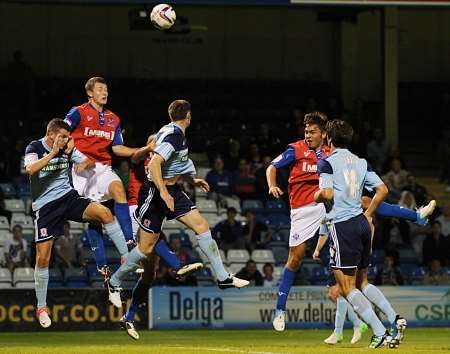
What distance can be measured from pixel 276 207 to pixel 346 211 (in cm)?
1316

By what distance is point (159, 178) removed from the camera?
14.7 metres

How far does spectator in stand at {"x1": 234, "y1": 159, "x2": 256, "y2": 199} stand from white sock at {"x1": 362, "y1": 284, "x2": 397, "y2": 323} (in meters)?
12.5

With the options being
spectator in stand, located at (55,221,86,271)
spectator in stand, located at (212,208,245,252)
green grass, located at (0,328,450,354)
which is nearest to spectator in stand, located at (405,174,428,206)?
spectator in stand, located at (212,208,245,252)

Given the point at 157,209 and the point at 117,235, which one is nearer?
the point at 157,209

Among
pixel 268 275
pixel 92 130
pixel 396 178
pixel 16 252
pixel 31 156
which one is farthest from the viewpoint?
pixel 396 178

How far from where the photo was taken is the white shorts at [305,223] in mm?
16688

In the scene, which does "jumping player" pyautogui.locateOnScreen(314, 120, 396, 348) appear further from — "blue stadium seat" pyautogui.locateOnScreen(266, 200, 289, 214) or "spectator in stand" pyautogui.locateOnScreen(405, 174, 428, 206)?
"blue stadium seat" pyautogui.locateOnScreen(266, 200, 289, 214)

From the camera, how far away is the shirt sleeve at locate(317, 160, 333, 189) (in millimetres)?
13406

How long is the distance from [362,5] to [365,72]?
783 cm

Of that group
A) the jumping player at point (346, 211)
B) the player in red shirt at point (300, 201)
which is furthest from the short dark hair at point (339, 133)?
the player in red shirt at point (300, 201)

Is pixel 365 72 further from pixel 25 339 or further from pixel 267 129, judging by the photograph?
pixel 25 339

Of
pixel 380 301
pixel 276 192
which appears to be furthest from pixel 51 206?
pixel 380 301

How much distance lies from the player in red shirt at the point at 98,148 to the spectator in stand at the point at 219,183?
9.78 metres

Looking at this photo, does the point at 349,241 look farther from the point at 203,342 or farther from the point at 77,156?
the point at 203,342
